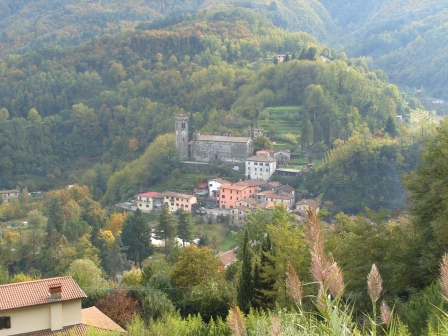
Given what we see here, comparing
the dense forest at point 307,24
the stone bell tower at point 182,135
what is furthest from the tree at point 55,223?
the dense forest at point 307,24

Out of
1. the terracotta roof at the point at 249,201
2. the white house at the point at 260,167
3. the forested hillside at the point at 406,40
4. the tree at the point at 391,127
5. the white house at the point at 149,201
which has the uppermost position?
the forested hillside at the point at 406,40

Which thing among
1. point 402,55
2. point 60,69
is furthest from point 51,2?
point 402,55

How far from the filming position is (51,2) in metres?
167

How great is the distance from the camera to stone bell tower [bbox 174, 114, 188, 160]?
60.4m

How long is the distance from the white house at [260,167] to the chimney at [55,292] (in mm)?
39748

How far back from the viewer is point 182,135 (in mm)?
60656

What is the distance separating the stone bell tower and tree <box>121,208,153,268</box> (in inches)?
691

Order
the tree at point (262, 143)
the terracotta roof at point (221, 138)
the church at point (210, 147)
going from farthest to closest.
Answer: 1. the tree at point (262, 143)
2. the terracotta roof at point (221, 138)
3. the church at point (210, 147)

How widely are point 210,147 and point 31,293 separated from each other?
145 feet

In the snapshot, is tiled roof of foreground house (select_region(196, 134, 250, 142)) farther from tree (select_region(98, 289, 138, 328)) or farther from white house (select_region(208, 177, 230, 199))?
tree (select_region(98, 289, 138, 328))

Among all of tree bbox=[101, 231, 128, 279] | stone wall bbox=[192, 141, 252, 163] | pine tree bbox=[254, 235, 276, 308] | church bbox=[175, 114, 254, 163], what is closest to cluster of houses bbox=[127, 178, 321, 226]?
stone wall bbox=[192, 141, 252, 163]

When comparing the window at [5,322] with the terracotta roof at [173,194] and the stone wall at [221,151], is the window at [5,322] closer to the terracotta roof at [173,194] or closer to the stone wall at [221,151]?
the terracotta roof at [173,194]

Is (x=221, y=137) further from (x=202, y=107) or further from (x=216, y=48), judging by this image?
(x=216, y=48)

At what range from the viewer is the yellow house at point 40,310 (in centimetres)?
1401
